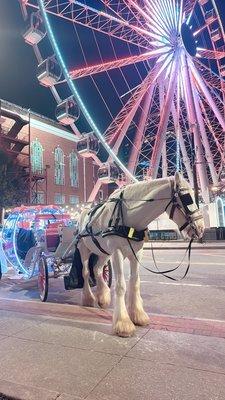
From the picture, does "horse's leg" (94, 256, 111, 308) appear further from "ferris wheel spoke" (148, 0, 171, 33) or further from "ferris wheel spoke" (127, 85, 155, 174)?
"ferris wheel spoke" (127, 85, 155, 174)

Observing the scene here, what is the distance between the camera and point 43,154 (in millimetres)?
50875

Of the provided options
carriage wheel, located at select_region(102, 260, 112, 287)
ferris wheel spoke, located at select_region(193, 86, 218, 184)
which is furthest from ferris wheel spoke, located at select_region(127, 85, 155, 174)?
carriage wheel, located at select_region(102, 260, 112, 287)

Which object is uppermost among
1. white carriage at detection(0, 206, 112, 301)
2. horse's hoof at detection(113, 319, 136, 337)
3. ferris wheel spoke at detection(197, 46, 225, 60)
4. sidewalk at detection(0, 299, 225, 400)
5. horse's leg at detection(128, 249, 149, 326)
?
ferris wheel spoke at detection(197, 46, 225, 60)

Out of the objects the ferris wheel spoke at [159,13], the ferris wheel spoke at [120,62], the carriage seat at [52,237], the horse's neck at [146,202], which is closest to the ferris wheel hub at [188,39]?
the ferris wheel spoke at [159,13]

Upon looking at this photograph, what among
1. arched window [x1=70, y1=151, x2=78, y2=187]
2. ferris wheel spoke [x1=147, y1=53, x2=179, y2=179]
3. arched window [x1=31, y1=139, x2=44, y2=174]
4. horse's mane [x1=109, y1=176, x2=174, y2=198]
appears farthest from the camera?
arched window [x1=70, y1=151, x2=78, y2=187]

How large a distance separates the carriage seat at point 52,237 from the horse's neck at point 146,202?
3538mm

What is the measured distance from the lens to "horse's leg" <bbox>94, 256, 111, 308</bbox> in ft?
23.1

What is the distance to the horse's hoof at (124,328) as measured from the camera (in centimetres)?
522

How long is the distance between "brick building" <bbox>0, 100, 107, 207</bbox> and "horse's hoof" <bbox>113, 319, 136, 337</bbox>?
37.6 m

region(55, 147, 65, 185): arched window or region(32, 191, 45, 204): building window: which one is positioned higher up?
region(55, 147, 65, 185): arched window

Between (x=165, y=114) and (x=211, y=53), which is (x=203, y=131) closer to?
(x=211, y=53)

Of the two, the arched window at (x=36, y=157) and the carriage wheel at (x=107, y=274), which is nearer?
the carriage wheel at (x=107, y=274)

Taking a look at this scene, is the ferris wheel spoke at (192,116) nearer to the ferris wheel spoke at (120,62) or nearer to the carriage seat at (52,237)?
the ferris wheel spoke at (120,62)

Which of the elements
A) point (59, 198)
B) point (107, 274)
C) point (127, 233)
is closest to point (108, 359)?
Result: point (127, 233)
